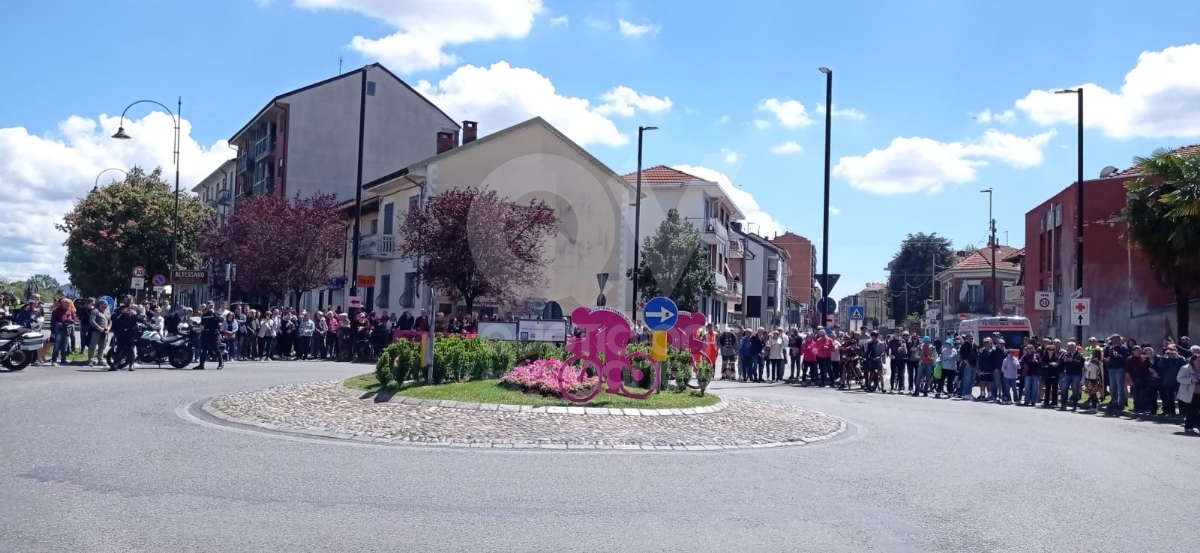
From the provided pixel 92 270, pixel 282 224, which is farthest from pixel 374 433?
pixel 92 270

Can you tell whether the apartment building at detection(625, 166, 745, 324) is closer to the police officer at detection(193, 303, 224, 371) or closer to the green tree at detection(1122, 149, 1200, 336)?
the green tree at detection(1122, 149, 1200, 336)

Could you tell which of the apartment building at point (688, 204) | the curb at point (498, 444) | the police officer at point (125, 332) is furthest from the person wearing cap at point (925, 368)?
the apartment building at point (688, 204)

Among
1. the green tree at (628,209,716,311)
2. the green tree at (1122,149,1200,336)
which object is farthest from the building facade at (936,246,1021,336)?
the green tree at (1122,149,1200,336)

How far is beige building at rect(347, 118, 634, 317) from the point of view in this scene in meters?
38.2

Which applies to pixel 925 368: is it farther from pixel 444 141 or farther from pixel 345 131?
pixel 345 131

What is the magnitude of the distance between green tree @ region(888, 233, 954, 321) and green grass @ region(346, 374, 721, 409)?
83.2 metres

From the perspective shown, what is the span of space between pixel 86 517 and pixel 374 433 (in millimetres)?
5024

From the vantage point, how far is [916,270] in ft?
321

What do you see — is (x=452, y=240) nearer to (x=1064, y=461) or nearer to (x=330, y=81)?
(x=1064, y=461)

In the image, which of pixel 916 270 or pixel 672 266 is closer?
pixel 672 266

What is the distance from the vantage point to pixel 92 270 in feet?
177

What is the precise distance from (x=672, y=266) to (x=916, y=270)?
61.8 m

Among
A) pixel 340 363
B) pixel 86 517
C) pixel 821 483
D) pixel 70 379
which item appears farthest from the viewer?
pixel 340 363

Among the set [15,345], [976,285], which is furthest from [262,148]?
[976,285]
